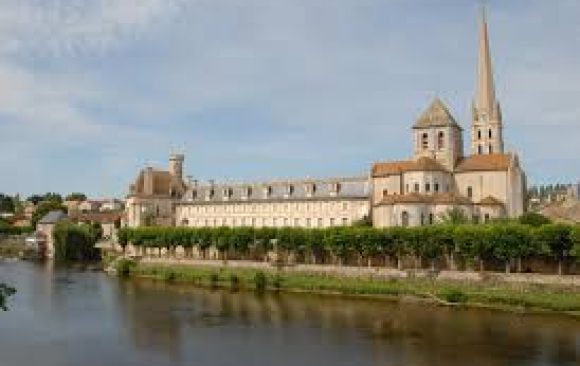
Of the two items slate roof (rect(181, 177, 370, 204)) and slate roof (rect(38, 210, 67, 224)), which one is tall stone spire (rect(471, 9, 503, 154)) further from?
slate roof (rect(38, 210, 67, 224))

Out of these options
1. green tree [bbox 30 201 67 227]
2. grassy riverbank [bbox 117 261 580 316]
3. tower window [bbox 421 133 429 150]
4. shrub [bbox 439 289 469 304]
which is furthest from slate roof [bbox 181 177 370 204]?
green tree [bbox 30 201 67 227]

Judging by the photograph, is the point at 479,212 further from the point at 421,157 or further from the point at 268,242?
the point at 268,242

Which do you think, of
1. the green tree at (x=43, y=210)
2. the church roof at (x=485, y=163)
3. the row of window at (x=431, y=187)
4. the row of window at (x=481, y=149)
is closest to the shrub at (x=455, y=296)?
the row of window at (x=431, y=187)

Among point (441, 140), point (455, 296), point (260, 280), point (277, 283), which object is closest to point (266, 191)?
point (441, 140)

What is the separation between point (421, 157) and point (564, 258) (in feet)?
77.9

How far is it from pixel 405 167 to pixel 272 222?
20.8 meters

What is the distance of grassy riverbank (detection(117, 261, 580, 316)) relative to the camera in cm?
4744

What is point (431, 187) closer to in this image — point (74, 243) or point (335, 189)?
point (335, 189)

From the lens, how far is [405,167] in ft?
237

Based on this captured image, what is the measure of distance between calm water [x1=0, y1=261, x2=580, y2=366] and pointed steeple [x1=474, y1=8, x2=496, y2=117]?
42.8 metres

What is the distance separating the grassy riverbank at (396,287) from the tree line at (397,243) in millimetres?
2457

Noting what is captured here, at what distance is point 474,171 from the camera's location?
71.1 m

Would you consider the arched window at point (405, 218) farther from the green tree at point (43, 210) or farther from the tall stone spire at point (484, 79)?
the green tree at point (43, 210)

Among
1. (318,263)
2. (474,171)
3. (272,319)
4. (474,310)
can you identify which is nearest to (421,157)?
(474,171)
